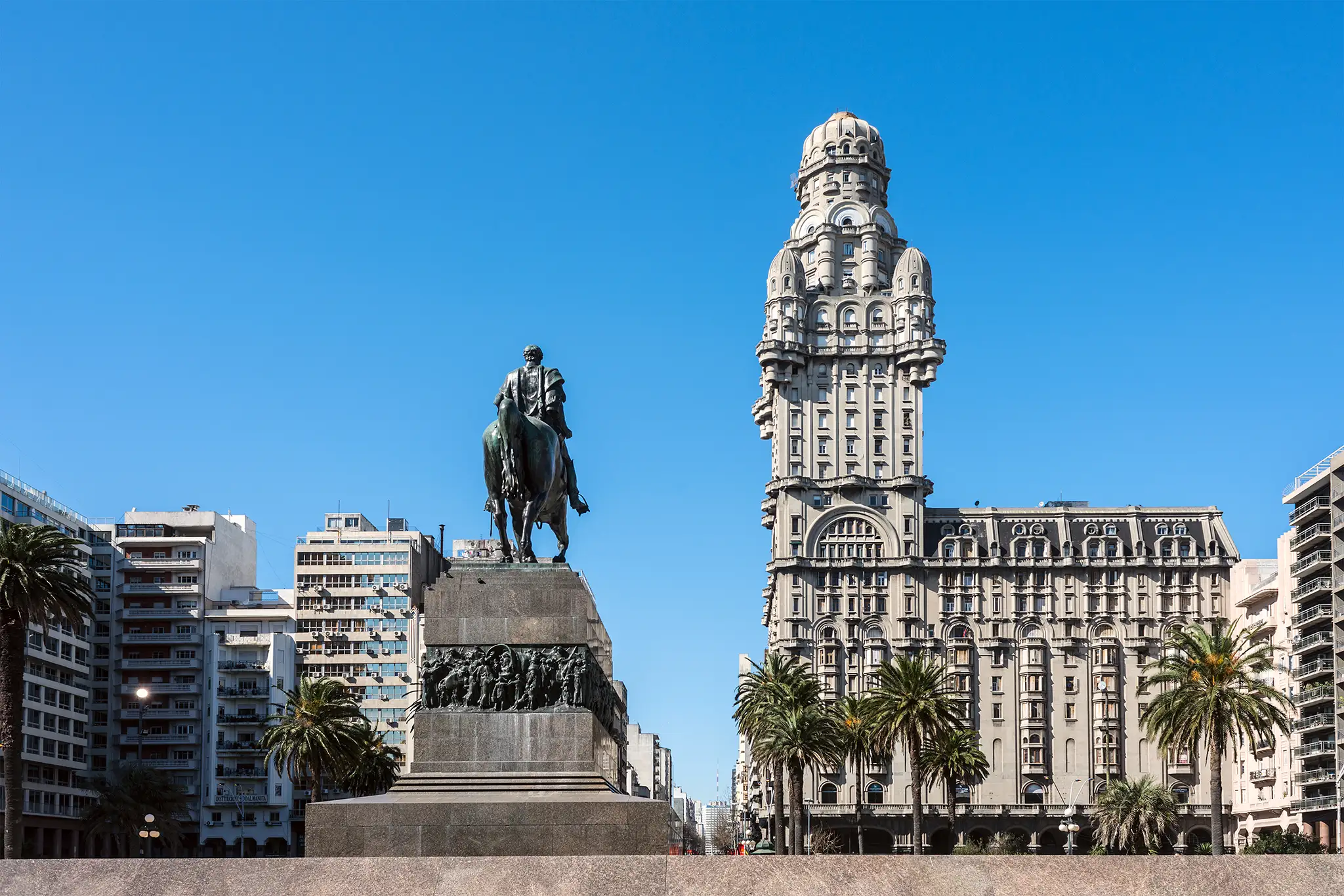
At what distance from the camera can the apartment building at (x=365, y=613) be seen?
154 meters

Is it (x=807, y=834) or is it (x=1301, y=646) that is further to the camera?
(x=807, y=834)

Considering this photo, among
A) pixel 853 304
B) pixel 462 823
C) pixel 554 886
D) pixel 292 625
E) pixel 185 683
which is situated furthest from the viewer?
pixel 853 304

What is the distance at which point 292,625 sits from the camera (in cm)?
15688

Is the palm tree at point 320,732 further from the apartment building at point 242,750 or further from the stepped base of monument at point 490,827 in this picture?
the stepped base of monument at point 490,827

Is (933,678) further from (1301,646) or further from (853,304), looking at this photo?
(853,304)

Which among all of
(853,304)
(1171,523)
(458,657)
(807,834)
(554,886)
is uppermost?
(853,304)

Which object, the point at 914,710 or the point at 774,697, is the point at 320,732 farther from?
the point at 914,710

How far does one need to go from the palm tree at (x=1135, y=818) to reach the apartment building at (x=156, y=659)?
77922 millimetres

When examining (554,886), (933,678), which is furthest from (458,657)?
(933,678)

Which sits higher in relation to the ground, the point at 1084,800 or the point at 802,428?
the point at 802,428

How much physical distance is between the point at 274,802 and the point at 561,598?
12565 cm

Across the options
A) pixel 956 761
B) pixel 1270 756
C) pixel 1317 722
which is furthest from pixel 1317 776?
pixel 956 761

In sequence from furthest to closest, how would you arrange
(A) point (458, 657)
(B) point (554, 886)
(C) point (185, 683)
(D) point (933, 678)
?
(C) point (185, 683)
(D) point (933, 678)
(A) point (458, 657)
(B) point (554, 886)

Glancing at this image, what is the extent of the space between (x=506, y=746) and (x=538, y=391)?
22.8 feet
